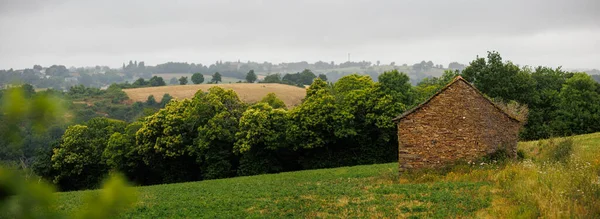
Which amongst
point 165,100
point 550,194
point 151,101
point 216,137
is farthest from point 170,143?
point 151,101

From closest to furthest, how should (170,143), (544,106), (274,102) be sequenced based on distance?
(170,143)
(544,106)
(274,102)

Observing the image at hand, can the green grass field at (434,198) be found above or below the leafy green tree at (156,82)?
below

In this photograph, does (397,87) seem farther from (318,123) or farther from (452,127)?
(452,127)

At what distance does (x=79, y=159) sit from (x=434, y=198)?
43153 millimetres

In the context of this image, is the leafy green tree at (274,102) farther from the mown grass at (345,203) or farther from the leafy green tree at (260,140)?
the mown grass at (345,203)

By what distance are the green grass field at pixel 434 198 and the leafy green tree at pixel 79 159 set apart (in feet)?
90.8

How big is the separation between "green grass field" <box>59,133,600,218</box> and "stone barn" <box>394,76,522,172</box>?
846 mm

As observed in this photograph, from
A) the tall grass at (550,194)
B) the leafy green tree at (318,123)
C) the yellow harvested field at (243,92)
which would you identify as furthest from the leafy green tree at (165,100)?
the tall grass at (550,194)

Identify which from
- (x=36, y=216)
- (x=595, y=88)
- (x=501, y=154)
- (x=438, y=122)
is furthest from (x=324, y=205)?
(x=595, y=88)

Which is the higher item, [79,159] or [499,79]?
[499,79]

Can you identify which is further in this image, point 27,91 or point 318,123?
point 318,123

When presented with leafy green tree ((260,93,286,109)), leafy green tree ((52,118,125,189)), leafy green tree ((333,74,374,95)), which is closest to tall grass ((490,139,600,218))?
leafy green tree ((333,74,374,95))

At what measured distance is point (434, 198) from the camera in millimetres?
18422

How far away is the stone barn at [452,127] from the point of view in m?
23.7
